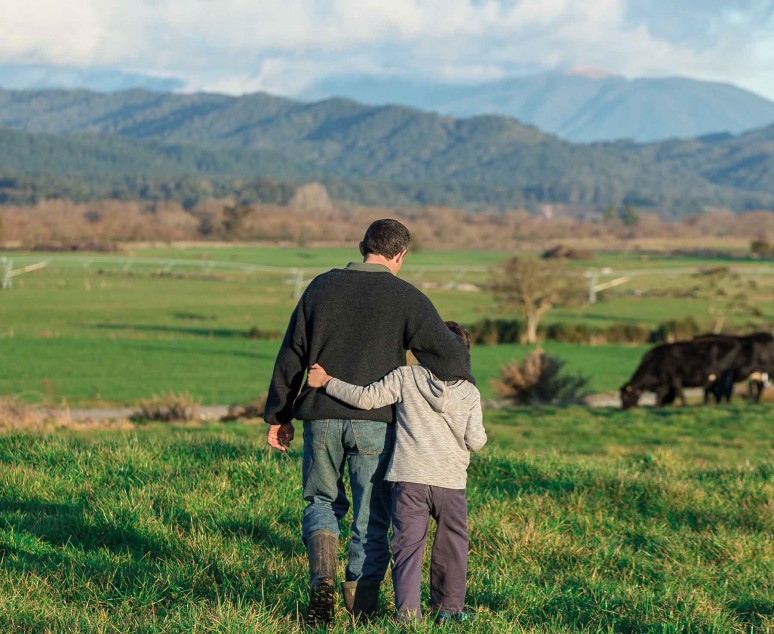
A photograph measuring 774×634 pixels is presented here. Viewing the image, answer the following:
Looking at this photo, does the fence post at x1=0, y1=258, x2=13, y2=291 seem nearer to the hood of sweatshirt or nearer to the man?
the man

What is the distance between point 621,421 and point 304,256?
343ft

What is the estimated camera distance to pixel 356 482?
18.4ft

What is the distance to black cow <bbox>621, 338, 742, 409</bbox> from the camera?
82.8 ft

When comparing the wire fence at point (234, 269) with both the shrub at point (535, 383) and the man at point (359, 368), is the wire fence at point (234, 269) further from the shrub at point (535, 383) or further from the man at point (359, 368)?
the man at point (359, 368)

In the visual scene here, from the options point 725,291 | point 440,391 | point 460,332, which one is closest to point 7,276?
point 725,291

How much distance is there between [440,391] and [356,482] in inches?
26.5

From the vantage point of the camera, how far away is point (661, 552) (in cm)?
712

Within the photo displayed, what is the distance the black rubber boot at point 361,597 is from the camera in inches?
216

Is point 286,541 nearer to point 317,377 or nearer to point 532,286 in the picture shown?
point 317,377

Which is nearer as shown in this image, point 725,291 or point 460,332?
point 460,332

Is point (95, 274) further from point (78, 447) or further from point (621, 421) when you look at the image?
point (78, 447)

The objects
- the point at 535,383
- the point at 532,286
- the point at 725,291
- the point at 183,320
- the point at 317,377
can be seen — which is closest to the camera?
the point at 317,377

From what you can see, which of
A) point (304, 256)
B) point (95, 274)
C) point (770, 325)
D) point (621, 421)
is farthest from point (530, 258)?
point (304, 256)

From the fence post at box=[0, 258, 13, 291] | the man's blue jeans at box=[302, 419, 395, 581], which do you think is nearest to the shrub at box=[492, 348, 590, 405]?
the man's blue jeans at box=[302, 419, 395, 581]
